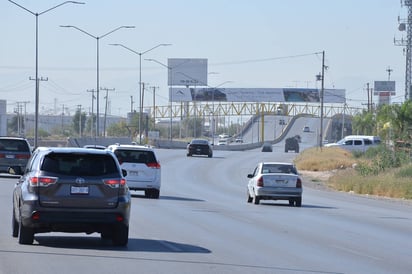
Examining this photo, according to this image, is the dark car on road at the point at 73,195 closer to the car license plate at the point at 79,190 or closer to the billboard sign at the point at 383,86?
the car license plate at the point at 79,190

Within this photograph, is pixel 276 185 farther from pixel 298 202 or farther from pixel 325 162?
pixel 325 162

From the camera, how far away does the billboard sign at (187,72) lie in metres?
146

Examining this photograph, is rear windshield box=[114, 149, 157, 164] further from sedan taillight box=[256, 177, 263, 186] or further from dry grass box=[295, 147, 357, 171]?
dry grass box=[295, 147, 357, 171]

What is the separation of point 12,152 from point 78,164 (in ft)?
86.9

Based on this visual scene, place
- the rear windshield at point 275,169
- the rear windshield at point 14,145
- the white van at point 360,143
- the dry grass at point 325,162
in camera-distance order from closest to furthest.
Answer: the rear windshield at point 275,169
the rear windshield at point 14,145
the dry grass at point 325,162
the white van at point 360,143

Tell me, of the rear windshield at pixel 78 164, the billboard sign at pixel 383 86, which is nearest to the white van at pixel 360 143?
the billboard sign at pixel 383 86

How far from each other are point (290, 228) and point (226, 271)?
960 centimetres

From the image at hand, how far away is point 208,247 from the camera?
18.8m

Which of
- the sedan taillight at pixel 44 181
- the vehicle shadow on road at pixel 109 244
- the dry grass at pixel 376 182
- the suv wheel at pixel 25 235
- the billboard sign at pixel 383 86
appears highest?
the billboard sign at pixel 383 86

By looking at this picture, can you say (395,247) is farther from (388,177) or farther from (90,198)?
(388,177)

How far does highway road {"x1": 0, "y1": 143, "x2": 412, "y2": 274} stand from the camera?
15750 mm

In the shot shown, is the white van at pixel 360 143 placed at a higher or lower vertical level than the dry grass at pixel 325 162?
higher

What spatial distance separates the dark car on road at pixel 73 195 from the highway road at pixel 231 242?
1.52 ft

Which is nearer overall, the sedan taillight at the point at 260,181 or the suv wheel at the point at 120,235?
the suv wheel at the point at 120,235
